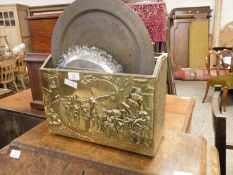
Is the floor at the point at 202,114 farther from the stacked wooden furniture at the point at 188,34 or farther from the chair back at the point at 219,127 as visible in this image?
the chair back at the point at 219,127

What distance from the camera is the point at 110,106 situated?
1.92ft

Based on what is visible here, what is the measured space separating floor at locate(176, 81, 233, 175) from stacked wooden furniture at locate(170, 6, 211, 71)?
0.53 m

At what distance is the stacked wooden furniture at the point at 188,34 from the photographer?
4188 mm

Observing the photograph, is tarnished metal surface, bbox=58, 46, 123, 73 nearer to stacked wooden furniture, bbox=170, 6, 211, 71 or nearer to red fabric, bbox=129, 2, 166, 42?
red fabric, bbox=129, 2, 166, 42

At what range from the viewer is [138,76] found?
1.76 feet

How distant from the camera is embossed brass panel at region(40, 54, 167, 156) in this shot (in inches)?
21.6

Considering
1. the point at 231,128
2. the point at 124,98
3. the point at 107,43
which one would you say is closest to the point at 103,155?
the point at 124,98

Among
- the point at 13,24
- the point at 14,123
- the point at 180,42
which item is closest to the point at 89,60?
the point at 14,123

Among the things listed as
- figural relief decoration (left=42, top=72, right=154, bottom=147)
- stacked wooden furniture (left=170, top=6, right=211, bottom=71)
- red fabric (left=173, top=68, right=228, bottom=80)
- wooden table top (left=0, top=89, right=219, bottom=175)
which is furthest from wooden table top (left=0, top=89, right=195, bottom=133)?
stacked wooden furniture (left=170, top=6, right=211, bottom=71)

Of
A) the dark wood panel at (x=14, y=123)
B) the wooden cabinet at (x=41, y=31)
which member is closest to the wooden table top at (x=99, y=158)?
the dark wood panel at (x=14, y=123)

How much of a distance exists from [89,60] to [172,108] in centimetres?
50

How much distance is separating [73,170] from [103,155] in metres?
0.09

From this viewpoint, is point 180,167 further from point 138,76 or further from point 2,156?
point 2,156

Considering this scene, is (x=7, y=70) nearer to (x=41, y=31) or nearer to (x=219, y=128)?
(x=41, y=31)
